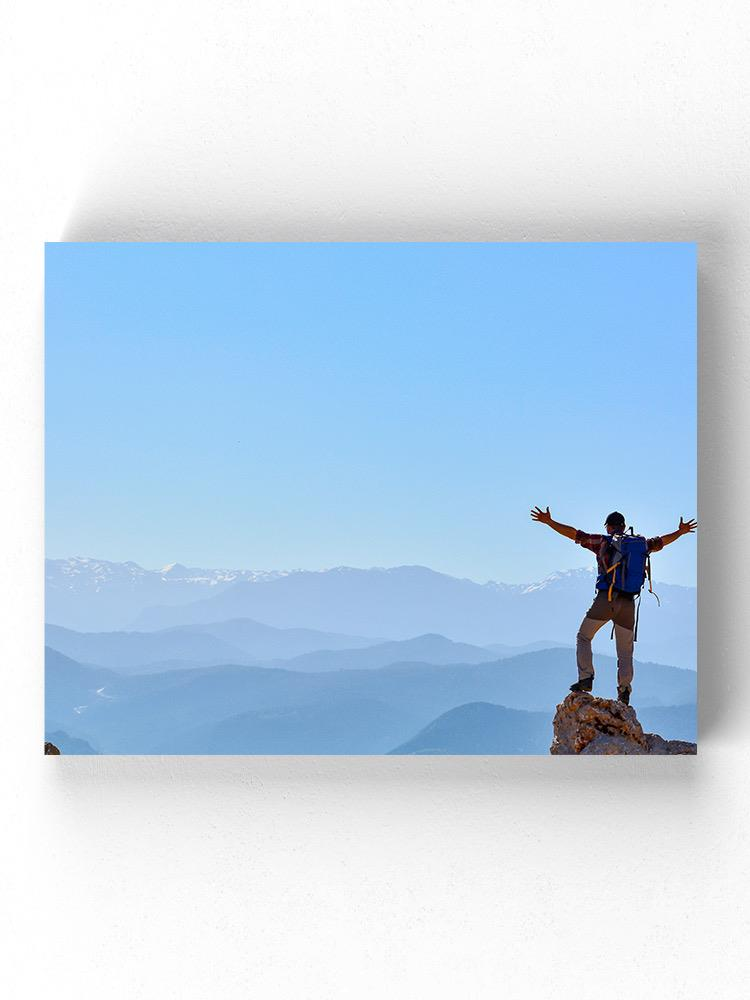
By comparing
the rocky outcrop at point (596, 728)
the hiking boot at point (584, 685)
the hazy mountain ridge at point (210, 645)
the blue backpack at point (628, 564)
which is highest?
the blue backpack at point (628, 564)

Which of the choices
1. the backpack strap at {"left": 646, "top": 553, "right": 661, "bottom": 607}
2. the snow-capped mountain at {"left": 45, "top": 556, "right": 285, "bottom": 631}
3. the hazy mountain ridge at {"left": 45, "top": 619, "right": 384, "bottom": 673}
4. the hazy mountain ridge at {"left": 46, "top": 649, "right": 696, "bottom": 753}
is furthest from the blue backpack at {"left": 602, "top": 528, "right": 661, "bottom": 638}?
the snow-capped mountain at {"left": 45, "top": 556, "right": 285, "bottom": 631}

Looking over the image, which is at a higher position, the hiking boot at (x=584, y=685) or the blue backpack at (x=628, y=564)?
the blue backpack at (x=628, y=564)

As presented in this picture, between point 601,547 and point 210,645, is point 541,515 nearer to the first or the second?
point 601,547

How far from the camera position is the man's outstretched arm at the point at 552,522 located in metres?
3.04

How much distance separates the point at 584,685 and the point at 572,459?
683mm

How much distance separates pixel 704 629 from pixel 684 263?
111cm

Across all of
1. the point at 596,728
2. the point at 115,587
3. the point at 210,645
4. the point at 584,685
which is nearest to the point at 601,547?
the point at 584,685

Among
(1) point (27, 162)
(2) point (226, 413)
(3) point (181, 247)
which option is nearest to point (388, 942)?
(2) point (226, 413)

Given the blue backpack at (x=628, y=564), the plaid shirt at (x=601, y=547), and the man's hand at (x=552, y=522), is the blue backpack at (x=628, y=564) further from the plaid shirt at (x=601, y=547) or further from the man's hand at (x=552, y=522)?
the man's hand at (x=552, y=522)

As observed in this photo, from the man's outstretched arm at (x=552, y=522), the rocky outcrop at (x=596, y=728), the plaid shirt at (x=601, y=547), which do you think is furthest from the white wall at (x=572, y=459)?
the man's outstretched arm at (x=552, y=522)

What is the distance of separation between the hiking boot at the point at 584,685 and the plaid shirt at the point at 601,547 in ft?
0.91

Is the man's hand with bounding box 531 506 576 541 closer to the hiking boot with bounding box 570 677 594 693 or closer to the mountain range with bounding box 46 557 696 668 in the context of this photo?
the mountain range with bounding box 46 557 696 668

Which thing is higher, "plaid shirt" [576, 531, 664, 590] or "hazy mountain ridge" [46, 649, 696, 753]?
"plaid shirt" [576, 531, 664, 590]

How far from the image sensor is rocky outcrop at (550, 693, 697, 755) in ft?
9.91
